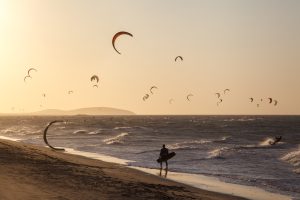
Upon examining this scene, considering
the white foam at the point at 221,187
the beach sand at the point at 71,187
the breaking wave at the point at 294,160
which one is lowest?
the white foam at the point at 221,187

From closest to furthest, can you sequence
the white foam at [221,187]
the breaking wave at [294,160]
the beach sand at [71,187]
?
the beach sand at [71,187]
the white foam at [221,187]
the breaking wave at [294,160]

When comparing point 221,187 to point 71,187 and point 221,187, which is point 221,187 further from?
point 71,187

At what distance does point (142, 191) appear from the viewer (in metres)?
14.6

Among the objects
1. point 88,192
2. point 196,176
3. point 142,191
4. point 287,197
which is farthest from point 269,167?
point 88,192

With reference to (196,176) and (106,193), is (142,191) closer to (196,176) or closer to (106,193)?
(106,193)

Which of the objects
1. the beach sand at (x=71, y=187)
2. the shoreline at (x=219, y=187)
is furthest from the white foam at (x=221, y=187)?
the beach sand at (x=71, y=187)

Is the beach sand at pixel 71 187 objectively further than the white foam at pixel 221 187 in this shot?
No

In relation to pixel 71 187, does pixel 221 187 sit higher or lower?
lower

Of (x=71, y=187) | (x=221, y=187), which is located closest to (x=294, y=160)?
(x=221, y=187)

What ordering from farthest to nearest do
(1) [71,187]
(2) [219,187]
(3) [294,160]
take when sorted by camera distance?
(3) [294,160] < (2) [219,187] < (1) [71,187]

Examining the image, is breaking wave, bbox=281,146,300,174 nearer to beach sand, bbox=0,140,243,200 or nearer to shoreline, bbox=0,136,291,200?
shoreline, bbox=0,136,291,200

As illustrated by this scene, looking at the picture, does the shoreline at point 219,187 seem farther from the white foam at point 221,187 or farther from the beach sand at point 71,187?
the beach sand at point 71,187

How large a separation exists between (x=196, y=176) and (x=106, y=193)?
9.81m

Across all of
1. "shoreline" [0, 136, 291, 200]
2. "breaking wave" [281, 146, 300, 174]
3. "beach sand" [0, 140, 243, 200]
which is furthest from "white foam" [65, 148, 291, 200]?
"breaking wave" [281, 146, 300, 174]
